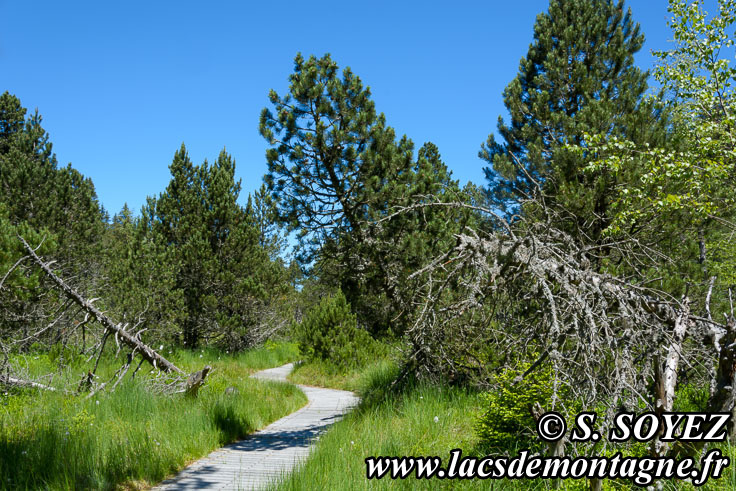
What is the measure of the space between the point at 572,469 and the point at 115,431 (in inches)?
204

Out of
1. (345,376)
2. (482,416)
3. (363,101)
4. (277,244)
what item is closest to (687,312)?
(482,416)

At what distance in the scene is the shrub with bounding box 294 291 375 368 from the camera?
14.9 m

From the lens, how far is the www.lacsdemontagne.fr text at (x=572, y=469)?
3.79 meters

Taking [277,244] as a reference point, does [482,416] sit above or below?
below

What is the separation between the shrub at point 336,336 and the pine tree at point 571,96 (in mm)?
5635

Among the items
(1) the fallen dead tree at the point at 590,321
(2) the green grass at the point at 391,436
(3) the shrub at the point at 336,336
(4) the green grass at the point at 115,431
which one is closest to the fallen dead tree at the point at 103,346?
(4) the green grass at the point at 115,431

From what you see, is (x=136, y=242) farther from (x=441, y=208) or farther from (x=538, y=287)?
(x=538, y=287)

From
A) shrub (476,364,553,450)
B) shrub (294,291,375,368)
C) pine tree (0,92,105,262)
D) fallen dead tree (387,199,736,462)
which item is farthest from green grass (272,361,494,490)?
pine tree (0,92,105,262)

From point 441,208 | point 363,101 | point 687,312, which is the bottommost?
point 687,312

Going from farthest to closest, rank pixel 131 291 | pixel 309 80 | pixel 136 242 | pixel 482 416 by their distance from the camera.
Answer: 1. pixel 136 242
2. pixel 131 291
3. pixel 309 80
4. pixel 482 416

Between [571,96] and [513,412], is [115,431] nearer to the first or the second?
[513,412]

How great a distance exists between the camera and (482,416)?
227 inches

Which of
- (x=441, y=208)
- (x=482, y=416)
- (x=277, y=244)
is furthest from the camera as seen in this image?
(x=277, y=244)

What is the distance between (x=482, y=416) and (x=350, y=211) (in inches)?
147
